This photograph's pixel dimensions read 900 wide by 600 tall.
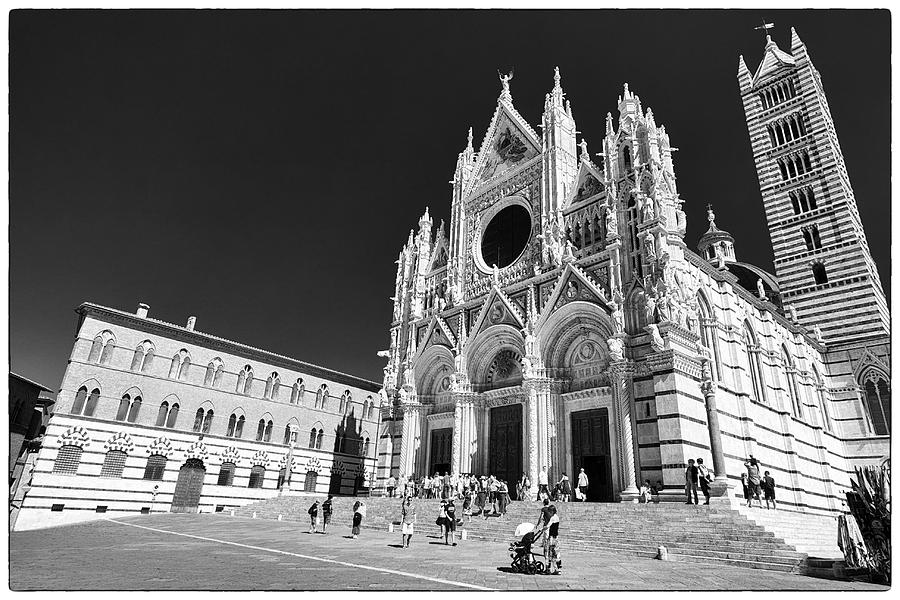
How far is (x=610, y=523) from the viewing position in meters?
14.2

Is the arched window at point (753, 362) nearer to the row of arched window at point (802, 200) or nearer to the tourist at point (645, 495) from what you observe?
the tourist at point (645, 495)

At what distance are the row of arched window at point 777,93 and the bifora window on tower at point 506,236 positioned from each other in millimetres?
25718

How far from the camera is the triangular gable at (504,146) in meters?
29.7

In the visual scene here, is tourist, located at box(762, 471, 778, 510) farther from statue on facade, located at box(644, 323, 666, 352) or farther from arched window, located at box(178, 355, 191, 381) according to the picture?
arched window, located at box(178, 355, 191, 381)

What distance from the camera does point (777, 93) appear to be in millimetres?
39625

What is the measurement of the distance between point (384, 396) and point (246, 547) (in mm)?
17230

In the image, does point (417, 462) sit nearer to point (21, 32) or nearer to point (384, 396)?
point (384, 396)

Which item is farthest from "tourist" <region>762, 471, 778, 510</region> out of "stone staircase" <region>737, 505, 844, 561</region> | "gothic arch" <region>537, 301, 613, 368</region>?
"gothic arch" <region>537, 301, 613, 368</region>

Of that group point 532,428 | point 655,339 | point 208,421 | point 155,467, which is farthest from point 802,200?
point 155,467

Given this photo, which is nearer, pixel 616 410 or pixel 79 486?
pixel 616 410

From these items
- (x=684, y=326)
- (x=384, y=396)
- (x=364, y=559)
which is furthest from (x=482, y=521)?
(x=384, y=396)

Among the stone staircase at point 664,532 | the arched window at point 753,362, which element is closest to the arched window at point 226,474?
the stone staircase at point 664,532

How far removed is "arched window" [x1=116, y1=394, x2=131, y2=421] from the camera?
29.2 meters

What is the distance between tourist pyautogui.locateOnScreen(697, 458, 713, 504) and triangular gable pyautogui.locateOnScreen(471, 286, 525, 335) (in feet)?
31.5
